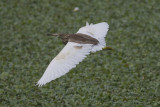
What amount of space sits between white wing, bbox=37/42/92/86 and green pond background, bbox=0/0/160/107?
112 centimetres

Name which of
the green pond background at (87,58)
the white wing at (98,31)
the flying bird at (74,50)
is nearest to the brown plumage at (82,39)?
the flying bird at (74,50)

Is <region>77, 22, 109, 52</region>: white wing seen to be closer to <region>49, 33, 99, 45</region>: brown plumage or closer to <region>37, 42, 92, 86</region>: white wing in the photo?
<region>49, 33, 99, 45</region>: brown plumage

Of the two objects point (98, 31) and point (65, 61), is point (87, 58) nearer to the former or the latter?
point (98, 31)

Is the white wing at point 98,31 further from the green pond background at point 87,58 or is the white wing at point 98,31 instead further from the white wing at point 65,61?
the green pond background at point 87,58

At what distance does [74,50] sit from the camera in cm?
434

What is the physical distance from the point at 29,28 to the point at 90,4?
1.99 meters

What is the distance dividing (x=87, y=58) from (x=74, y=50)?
7.39ft

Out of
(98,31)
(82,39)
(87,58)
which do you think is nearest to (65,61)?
(82,39)

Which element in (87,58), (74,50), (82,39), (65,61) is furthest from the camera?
(87,58)

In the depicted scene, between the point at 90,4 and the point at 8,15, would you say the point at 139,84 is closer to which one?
the point at 90,4

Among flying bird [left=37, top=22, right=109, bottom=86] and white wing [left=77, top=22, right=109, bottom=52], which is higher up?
white wing [left=77, top=22, right=109, bottom=52]

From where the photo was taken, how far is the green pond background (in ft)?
17.4

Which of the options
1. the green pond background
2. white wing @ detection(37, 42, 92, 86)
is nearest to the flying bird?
white wing @ detection(37, 42, 92, 86)

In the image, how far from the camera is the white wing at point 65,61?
13.0ft
